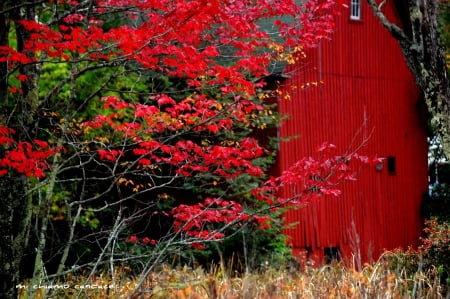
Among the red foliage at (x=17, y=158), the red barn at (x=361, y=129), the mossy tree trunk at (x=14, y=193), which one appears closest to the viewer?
the red foliage at (x=17, y=158)

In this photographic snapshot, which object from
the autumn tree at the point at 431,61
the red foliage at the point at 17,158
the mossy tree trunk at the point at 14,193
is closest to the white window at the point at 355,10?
the autumn tree at the point at 431,61

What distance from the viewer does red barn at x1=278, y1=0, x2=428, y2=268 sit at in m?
18.2

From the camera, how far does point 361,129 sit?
2002 cm

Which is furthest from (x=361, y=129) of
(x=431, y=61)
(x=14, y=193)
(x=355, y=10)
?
(x=14, y=193)

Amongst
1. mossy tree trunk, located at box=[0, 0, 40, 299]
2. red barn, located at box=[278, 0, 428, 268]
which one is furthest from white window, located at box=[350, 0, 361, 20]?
mossy tree trunk, located at box=[0, 0, 40, 299]

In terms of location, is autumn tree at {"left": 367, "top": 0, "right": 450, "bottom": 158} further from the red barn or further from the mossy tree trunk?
the red barn

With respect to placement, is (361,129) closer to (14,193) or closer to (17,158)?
(14,193)

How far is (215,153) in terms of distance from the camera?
29.1 feet

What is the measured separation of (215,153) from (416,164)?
1411 cm

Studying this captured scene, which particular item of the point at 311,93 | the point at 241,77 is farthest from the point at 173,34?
the point at 311,93

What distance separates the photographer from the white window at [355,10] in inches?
781

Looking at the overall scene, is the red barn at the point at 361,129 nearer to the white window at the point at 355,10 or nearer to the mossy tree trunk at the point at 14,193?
the white window at the point at 355,10

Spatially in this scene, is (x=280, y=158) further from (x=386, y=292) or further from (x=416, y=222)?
(x=386, y=292)

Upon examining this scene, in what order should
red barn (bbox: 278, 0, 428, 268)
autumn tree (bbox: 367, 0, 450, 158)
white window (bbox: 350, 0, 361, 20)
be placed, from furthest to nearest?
white window (bbox: 350, 0, 361, 20), red barn (bbox: 278, 0, 428, 268), autumn tree (bbox: 367, 0, 450, 158)
